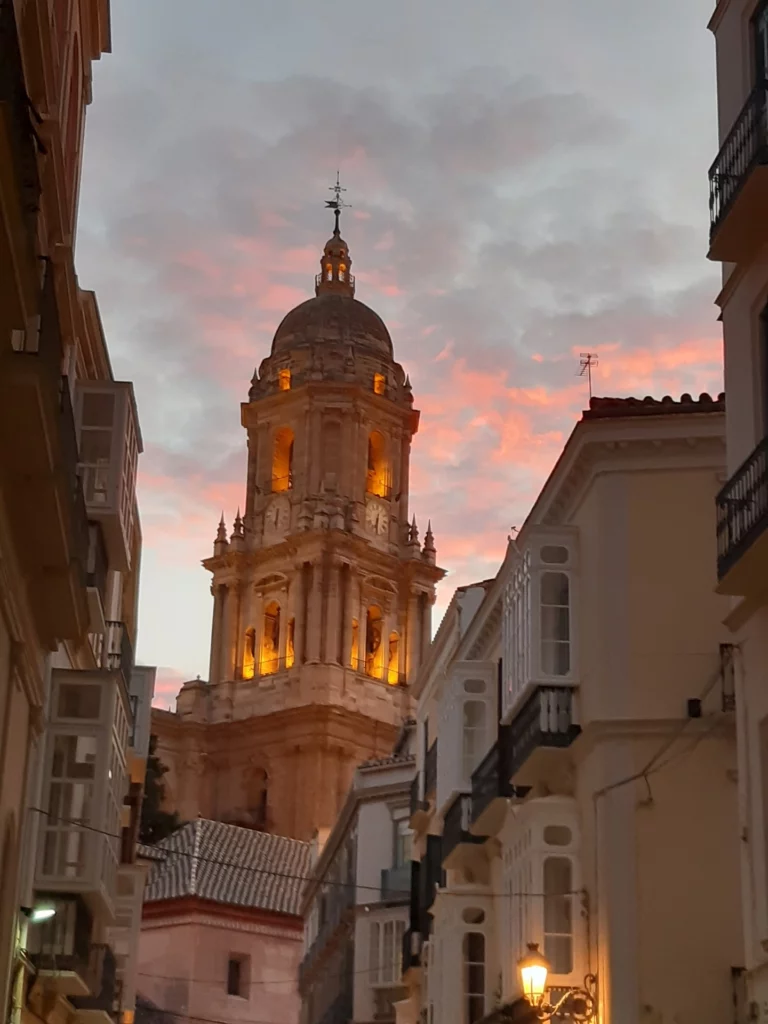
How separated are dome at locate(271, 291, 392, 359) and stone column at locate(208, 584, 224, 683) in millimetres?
11114

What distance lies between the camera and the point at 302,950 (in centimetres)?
5434

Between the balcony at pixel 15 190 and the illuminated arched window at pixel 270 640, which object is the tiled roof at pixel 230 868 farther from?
the balcony at pixel 15 190

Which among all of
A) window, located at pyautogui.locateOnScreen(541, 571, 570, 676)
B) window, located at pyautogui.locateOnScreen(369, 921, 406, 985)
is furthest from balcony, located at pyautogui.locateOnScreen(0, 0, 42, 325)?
window, located at pyautogui.locateOnScreen(369, 921, 406, 985)

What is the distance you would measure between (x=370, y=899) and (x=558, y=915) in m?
20.9

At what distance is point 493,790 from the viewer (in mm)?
23875

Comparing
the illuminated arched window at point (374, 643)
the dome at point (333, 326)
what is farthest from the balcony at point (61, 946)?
the dome at point (333, 326)

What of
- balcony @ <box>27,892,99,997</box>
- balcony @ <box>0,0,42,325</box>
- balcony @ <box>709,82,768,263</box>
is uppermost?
balcony @ <box>709,82,768,263</box>

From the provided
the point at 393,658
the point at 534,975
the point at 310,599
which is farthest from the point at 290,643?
the point at 534,975

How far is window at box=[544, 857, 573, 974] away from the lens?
20.5 m

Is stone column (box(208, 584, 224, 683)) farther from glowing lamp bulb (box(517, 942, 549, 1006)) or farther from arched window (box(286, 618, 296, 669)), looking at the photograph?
glowing lamp bulb (box(517, 942, 549, 1006))

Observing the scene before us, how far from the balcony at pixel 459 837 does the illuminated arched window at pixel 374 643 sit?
45.6 meters

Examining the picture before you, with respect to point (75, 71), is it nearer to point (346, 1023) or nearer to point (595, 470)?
point (595, 470)

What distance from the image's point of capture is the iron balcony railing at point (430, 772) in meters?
32.8

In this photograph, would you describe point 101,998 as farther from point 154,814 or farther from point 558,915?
point 154,814
